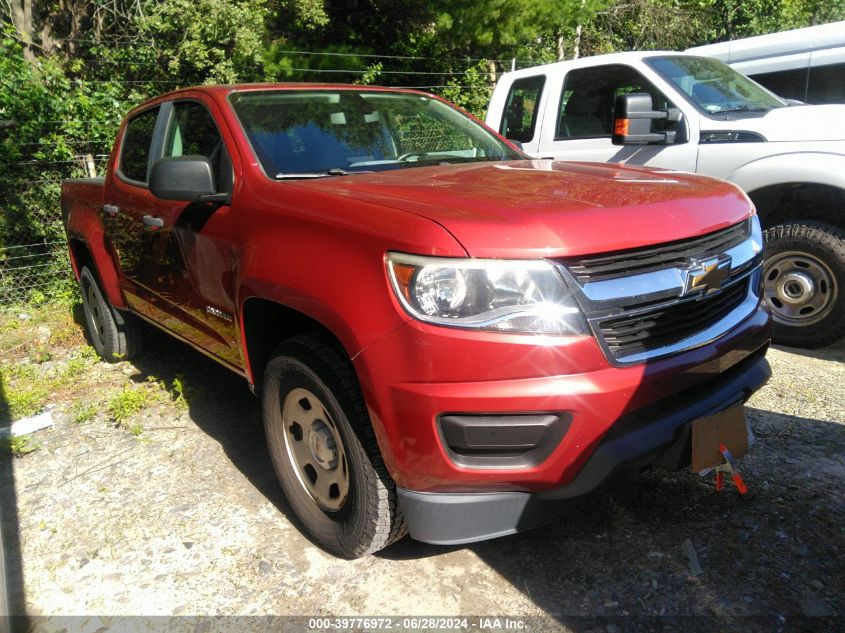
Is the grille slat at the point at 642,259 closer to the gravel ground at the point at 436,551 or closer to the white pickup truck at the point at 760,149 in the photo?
the gravel ground at the point at 436,551

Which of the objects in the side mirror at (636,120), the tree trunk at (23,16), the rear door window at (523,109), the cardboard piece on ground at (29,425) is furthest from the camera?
the tree trunk at (23,16)

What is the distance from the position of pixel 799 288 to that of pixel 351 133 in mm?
3134

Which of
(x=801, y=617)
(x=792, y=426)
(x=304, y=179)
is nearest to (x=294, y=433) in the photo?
(x=304, y=179)

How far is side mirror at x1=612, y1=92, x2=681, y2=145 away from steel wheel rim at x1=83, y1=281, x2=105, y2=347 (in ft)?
12.6

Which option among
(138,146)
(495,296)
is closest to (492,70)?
(138,146)

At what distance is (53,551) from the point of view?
2.73 meters

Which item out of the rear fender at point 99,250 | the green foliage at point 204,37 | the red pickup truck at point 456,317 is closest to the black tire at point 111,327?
the rear fender at point 99,250

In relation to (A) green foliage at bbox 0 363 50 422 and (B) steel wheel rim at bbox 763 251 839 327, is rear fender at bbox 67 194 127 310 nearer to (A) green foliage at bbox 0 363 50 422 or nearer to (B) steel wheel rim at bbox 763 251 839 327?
(A) green foliage at bbox 0 363 50 422

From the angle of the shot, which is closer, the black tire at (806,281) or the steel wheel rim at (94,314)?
the black tire at (806,281)

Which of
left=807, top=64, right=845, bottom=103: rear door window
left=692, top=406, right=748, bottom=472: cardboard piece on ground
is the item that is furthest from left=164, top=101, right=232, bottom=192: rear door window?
left=807, top=64, right=845, bottom=103: rear door window

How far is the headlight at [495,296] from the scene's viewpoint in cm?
188

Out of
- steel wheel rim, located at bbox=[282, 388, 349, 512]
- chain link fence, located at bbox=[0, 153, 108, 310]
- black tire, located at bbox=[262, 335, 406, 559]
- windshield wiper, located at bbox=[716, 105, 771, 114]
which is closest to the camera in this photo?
black tire, located at bbox=[262, 335, 406, 559]

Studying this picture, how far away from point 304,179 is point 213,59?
31.5ft

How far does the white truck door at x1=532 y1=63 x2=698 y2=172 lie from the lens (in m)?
4.71
